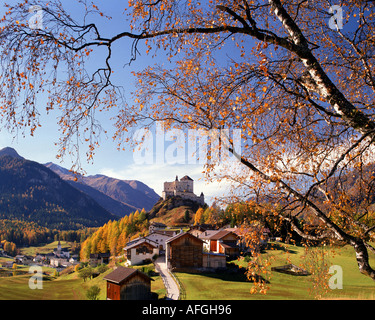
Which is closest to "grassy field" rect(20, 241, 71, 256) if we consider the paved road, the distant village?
the distant village

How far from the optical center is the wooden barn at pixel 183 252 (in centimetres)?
4600

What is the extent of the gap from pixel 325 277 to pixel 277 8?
6902mm

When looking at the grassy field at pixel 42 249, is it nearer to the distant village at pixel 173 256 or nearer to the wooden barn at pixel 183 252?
the distant village at pixel 173 256

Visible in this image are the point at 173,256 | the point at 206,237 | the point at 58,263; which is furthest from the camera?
the point at 58,263

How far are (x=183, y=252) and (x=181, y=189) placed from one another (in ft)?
411

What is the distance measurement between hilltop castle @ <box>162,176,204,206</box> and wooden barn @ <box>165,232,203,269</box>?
11609 centimetres

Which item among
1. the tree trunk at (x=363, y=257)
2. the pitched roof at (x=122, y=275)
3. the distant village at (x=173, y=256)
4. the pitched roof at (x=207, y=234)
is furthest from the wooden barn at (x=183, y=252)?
the tree trunk at (x=363, y=257)

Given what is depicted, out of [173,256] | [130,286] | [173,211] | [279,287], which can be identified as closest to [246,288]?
[279,287]

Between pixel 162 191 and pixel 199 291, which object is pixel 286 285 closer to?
pixel 199 291

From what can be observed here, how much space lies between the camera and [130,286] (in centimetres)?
3008

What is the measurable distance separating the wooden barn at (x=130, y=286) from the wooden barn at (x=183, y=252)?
15581 mm

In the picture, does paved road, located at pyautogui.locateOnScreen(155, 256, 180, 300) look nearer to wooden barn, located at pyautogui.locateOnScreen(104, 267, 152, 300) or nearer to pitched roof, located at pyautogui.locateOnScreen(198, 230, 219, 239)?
wooden barn, located at pyautogui.locateOnScreen(104, 267, 152, 300)

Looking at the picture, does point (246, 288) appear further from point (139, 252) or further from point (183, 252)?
point (139, 252)
